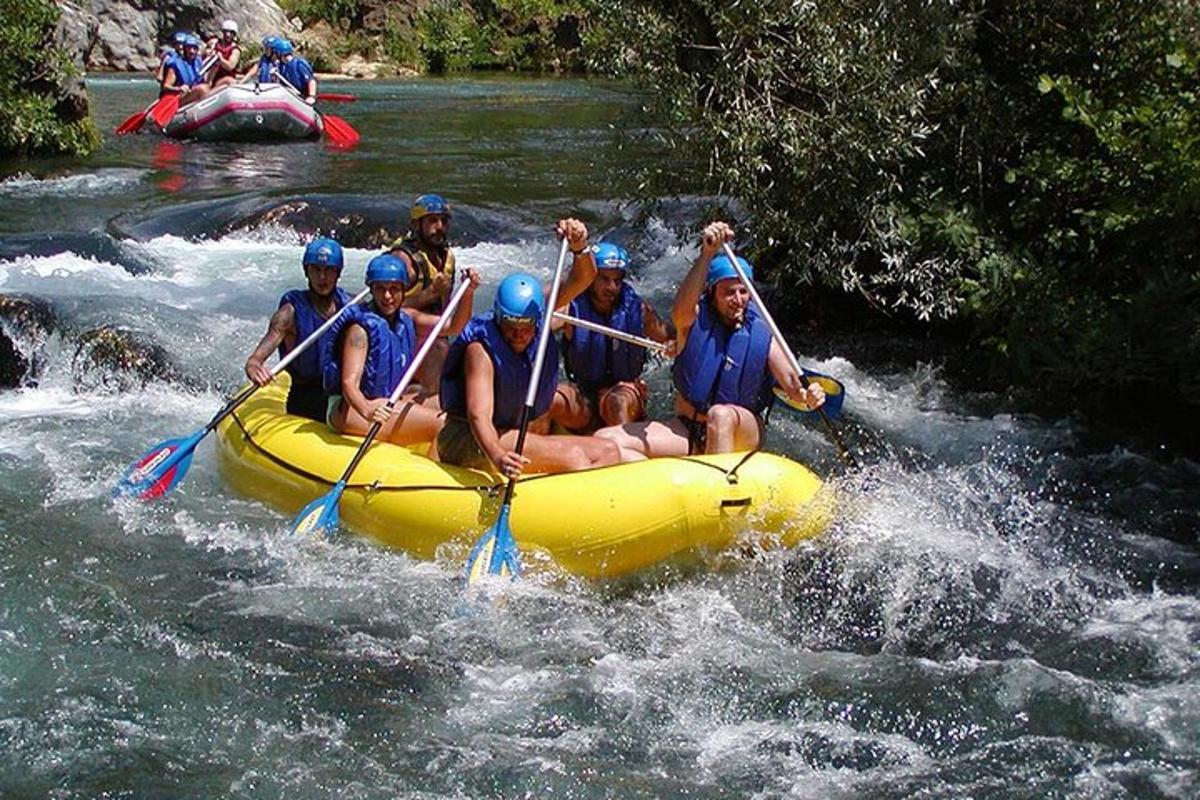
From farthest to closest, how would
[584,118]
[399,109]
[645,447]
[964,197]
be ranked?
[399,109] < [584,118] < [964,197] < [645,447]

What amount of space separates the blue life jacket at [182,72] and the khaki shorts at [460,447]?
15.4 m

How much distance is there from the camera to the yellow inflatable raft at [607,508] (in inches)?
223

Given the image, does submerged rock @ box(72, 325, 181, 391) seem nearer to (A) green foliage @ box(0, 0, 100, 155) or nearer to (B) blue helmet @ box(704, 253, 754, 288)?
(B) blue helmet @ box(704, 253, 754, 288)

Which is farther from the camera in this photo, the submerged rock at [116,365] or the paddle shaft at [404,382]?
Answer: the submerged rock at [116,365]

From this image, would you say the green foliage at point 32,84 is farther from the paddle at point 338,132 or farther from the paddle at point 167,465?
the paddle at point 167,465

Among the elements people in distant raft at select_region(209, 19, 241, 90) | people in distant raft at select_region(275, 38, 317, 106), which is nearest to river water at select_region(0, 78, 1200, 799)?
people in distant raft at select_region(275, 38, 317, 106)

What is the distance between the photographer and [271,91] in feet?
60.6

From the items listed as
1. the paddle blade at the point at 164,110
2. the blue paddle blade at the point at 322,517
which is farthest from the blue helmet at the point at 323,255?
the paddle blade at the point at 164,110

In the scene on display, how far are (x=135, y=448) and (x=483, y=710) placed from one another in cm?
377

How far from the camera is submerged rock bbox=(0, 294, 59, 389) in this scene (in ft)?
29.7

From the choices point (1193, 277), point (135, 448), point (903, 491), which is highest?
point (1193, 277)

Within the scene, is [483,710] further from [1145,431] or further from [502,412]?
[1145,431]

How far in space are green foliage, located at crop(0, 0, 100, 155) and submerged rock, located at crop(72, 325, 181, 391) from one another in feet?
23.7

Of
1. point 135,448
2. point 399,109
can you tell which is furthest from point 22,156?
point 135,448
